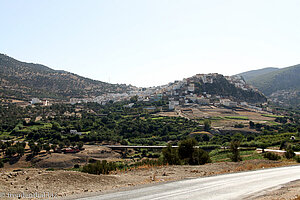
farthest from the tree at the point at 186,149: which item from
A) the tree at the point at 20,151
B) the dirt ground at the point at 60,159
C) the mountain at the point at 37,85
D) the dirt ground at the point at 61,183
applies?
the mountain at the point at 37,85

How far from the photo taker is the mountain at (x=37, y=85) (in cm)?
10408

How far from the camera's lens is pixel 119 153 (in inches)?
2061

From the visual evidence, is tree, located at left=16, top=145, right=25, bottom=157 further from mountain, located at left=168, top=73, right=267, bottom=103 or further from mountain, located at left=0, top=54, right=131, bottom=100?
mountain, located at left=168, top=73, right=267, bottom=103

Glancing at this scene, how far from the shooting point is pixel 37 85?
125 meters

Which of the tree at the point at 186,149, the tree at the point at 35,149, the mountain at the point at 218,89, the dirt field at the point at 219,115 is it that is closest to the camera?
the tree at the point at 186,149

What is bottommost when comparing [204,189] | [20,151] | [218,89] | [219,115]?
Result: [20,151]

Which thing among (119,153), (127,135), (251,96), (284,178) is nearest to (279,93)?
(251,96)

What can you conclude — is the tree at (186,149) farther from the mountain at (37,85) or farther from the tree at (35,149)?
the mountain at (37,85)

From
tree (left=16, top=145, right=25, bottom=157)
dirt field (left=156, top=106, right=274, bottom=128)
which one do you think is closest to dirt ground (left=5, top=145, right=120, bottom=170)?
tree (left=16, top=145, right=25, bottom=157)

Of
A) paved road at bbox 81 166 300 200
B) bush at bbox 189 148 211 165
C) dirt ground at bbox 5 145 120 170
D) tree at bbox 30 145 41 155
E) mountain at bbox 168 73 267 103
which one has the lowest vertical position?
dirt ground at bbox 5 145 120 170

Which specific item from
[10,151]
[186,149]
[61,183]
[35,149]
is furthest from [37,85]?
[61,183]

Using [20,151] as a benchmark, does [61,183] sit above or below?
above

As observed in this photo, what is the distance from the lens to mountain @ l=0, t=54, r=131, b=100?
104m

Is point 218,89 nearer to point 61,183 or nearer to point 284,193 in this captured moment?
point 284,193
